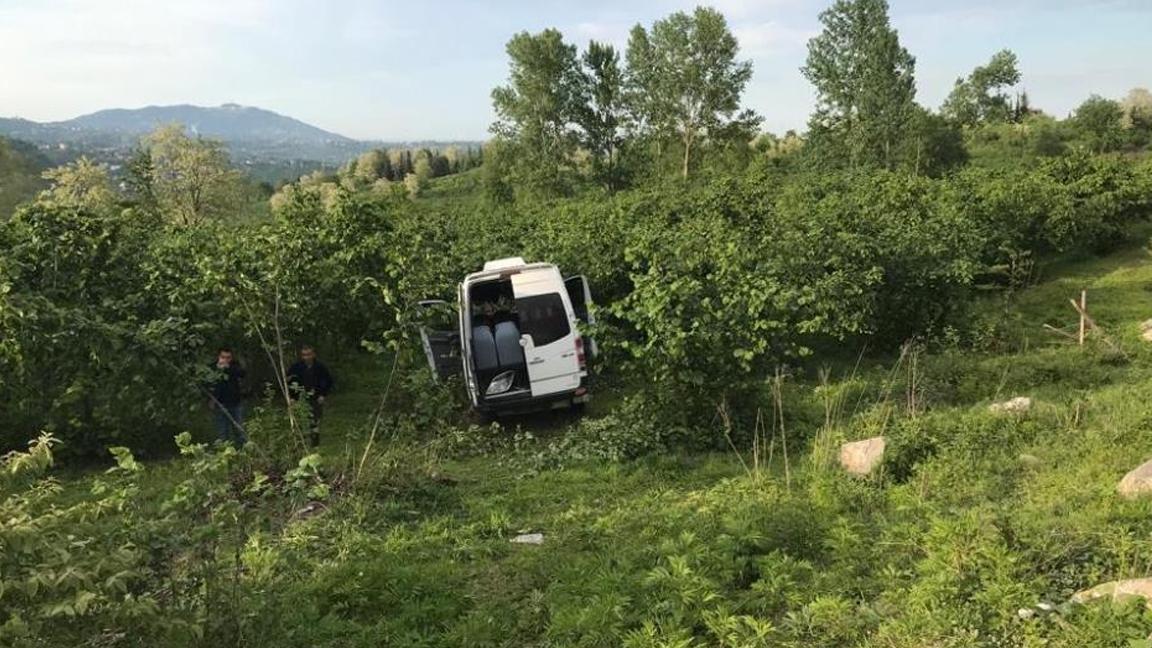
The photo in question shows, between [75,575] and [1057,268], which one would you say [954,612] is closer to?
[75,575]

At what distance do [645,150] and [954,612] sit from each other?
40.3 metres

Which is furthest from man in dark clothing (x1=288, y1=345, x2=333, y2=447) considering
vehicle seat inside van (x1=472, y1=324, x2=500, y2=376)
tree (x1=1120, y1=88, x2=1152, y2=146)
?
tree (x1=1120, y1=88, x2=1152, y2=146)

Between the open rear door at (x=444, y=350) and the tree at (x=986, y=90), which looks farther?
the tree at (x=986, y=90)

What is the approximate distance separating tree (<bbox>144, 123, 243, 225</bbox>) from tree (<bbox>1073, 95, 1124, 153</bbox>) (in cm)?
4786

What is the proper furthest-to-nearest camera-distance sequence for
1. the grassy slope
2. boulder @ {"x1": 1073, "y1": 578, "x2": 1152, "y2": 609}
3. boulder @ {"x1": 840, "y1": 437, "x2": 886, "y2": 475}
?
boulder @ {"x1": 840, "y1": 437, "x2": 886, "y2": 475} → the grassy slope → boulder @ {"x1": 1073, "y1": 578, "x2": 1152, "y2": 609}

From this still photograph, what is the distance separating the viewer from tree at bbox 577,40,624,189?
41688mm

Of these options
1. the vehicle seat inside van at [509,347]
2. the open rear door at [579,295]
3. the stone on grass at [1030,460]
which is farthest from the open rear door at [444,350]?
the stone on grass at [1030,460]

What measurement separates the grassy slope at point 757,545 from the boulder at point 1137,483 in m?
0.12

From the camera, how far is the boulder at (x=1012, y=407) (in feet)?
27.8

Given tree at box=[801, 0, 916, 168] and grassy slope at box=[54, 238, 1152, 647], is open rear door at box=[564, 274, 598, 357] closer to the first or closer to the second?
grassy slope at box=[54, 238, 1152, 647]

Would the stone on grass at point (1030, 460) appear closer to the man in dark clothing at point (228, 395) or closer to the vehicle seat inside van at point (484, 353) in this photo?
the vehicle seat inside van at point (484, 353)

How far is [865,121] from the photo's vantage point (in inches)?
1485

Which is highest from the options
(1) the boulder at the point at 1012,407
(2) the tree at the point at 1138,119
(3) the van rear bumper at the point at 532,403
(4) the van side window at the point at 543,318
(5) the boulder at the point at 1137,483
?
(2) the tree at the point at 1138,119

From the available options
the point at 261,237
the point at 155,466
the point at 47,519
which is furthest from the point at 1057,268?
the point at 47,519
